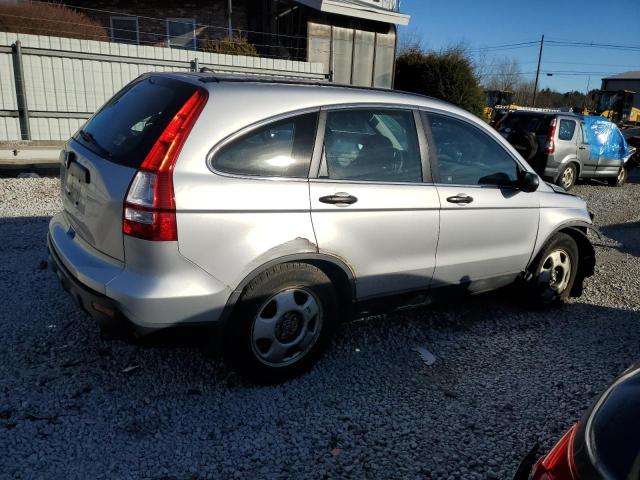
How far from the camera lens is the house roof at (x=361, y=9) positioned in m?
16.5

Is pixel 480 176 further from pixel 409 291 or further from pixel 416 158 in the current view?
pixel 409 291

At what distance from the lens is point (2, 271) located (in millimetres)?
4699

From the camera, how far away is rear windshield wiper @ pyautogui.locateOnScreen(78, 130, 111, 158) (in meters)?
3.01

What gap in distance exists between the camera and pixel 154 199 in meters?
2.65

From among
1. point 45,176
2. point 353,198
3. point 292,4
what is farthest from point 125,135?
point 292,4

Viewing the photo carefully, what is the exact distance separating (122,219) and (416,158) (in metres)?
1.97

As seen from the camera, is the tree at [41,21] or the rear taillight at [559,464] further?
the tree at [41,21]

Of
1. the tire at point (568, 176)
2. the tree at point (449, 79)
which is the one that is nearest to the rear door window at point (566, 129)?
the tire at point (568, 176)

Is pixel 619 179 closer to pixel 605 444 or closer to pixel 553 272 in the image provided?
pixel 553 272

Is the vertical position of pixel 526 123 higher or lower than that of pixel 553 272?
higher

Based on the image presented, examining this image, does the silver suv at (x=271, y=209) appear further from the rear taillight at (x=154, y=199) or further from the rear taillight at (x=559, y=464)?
the rear taillight at (x=559, y=464)

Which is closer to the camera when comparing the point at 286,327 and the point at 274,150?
the point at 274,150

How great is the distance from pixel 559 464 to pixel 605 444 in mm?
145

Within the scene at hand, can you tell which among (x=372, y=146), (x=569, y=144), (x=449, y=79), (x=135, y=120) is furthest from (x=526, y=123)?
(x=135, y=120)
